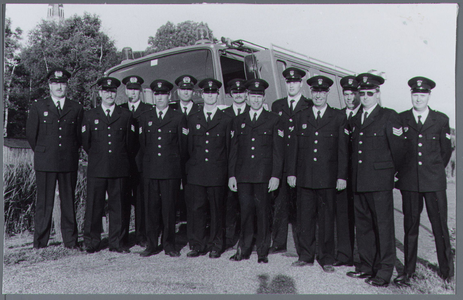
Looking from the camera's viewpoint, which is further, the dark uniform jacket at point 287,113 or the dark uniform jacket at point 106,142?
the dark uniform jacket at point 106,142

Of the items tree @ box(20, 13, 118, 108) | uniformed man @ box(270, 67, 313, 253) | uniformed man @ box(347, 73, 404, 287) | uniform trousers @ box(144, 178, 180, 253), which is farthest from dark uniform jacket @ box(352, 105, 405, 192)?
tree @ box(20, 13, 118, 108)

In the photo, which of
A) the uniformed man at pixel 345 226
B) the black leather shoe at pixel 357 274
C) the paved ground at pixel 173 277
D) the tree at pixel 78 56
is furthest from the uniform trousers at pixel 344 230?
the tree at pixel 78 56

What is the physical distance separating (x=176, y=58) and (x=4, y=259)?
11.0 feet

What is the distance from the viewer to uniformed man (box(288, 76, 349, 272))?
4.13 m

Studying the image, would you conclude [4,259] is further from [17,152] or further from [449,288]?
[449,288]

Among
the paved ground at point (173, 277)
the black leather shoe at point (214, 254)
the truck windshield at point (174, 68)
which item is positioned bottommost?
the paved ground at point (173, 277)

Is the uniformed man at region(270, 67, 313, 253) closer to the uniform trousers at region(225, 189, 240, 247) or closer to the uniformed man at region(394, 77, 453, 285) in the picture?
the uniform trousers at region(225, 189, 240, 247)

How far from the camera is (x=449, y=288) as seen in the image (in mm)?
3938

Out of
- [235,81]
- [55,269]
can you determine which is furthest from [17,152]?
[235,81]

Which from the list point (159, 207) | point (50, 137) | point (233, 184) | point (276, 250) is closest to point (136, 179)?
point (159, 207)

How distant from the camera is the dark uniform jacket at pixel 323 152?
412cm

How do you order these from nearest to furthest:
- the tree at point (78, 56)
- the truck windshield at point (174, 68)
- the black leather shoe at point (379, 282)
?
the black leather shoe at point (379, 282)
the truck windshield at point (174, 68)
the tree at point (78, 56)

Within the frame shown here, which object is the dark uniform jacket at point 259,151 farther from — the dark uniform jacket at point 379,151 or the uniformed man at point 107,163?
the uniformed man at point 107,163

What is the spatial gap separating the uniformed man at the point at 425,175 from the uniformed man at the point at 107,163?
3106 mm
